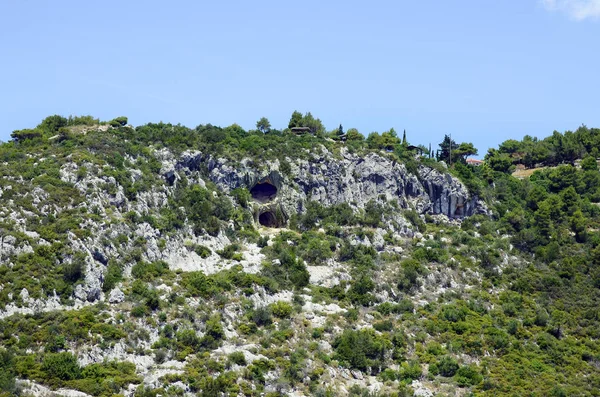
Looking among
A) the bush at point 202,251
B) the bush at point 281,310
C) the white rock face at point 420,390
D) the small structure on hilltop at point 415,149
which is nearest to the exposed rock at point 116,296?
the bush at point 202,251

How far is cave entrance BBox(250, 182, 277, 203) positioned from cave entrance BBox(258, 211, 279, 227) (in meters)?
1.98

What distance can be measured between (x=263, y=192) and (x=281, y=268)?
2171cm

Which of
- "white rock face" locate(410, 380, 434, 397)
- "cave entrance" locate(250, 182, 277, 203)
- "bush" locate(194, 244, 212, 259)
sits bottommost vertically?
"white rock face" locate(410, 380, 434, 397)

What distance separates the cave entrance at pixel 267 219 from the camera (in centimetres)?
10125

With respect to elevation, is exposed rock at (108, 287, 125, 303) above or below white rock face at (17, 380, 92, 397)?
above

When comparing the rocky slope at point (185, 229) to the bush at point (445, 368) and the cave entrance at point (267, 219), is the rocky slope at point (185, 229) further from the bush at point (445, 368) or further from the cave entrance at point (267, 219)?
the bush at point (445, 368)

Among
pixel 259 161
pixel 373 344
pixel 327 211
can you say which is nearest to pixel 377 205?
pixel 327 211

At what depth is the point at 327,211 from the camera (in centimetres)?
10056

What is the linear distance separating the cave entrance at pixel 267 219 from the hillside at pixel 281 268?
284 millimetres

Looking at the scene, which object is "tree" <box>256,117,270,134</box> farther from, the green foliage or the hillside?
the green foliage

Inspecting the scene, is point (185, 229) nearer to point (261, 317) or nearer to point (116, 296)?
point (116, 296)

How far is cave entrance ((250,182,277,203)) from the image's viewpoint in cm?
10269

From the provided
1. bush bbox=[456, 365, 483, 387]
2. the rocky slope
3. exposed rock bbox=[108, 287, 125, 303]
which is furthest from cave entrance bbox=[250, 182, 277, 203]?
bush bbox=[456, 365, 483, 387]

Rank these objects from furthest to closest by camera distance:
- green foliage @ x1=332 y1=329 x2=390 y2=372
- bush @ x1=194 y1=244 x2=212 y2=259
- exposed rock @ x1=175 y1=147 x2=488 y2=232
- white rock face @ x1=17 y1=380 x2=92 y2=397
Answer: exposed rock @ x1=175 y1=147 x2=488 y2=232 → bush @ x1=194 y1=244 x2=212 y2=259 → green foliage @ x1=332 y1=329 x2=390 y2=372 → white rock face @ x1=17 y1=380 x2=92 y2=397
